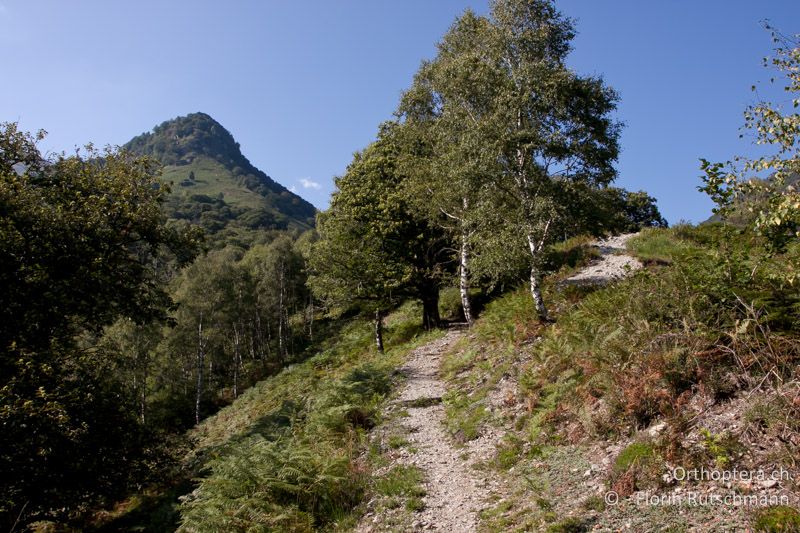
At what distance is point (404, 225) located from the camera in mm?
28766

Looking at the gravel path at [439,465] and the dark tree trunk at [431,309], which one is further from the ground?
the dark tree trunk at [431,309]

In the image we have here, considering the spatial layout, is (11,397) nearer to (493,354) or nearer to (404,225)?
(493,354)

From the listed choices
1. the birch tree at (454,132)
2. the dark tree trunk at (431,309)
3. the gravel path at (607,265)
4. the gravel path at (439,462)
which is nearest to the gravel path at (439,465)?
the gravel path at (439,462)

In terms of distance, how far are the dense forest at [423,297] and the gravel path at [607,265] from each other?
3.42 ft

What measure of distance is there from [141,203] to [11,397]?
10.1 metres

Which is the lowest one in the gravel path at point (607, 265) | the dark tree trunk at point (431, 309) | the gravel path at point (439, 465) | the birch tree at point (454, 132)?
the gravel path at point (439, 465)

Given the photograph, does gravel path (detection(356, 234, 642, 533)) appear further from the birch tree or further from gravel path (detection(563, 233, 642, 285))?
gravel path (detection(563, 233, 642, 285))

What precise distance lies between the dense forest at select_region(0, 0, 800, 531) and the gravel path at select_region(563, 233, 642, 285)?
3.42ft

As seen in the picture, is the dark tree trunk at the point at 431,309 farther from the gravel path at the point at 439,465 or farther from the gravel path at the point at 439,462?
the gravel path at the point at 439,465

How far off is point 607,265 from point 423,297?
1114cm

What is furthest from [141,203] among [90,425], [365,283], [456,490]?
[456,490]

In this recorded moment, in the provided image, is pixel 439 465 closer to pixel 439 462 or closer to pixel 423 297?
pixel 439 462

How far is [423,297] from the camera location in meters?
30.4

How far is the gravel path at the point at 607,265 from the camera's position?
76.1ft
